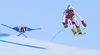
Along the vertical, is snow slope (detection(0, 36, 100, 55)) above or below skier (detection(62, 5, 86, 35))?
below

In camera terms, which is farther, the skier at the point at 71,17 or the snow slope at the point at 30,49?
the skier at the point at 71,17

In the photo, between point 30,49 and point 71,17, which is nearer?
point 30,49

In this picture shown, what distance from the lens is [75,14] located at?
398 cm

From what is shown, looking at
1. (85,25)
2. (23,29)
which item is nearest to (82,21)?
(85,25)

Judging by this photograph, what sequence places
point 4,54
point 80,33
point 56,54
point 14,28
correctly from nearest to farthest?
point 4,54 < point 56,54 < point 80,33 < point 14,28

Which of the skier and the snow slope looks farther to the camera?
the skier

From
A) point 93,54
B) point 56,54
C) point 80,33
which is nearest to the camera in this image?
point 56,54

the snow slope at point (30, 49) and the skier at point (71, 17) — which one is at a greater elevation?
the skier at point (71, 17)

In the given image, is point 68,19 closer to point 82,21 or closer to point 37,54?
point 82,21

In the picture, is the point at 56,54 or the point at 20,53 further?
the point at 56,54

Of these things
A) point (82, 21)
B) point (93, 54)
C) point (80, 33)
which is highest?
point (82, 21)

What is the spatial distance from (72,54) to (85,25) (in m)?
1.28

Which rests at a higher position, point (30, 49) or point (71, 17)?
point (71, 17)

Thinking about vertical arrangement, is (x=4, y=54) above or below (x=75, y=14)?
below
